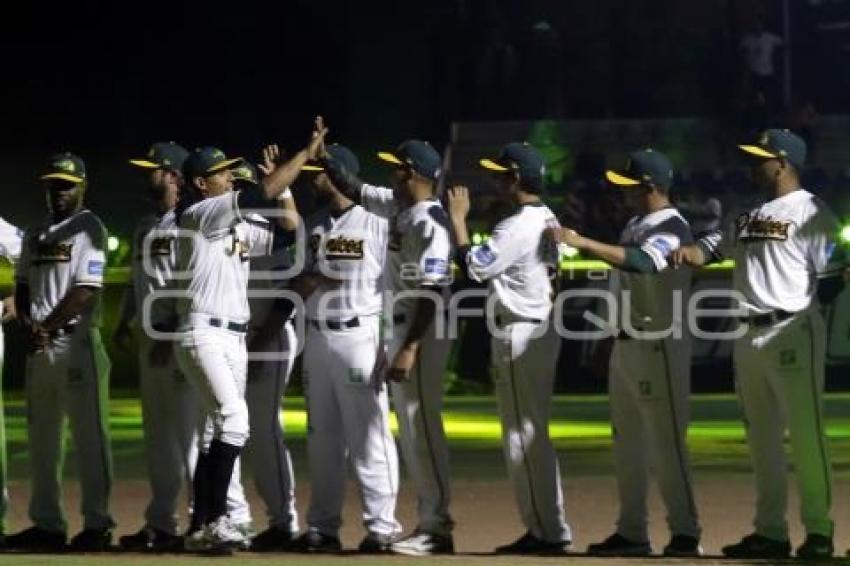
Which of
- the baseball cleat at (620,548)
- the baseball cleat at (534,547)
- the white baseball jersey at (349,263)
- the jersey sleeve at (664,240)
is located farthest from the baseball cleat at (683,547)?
the white baseball jersey at (349,263)

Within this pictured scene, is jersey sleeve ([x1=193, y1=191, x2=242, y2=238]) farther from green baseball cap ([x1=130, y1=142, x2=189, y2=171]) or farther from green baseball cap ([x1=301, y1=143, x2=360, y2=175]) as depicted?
green baseball cap ([x1=130, y1=142, x2=189, y2=171])

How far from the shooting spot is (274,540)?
9141mm

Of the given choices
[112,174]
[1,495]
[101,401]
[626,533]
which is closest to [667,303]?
[626,533]

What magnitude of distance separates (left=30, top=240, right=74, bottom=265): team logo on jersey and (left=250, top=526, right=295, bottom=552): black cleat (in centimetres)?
153

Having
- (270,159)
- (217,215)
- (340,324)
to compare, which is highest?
(270,159)

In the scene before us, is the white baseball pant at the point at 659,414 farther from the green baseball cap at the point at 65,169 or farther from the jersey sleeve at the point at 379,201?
the green baseball cap at the point at 65,169

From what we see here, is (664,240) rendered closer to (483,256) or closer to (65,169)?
(483,256)

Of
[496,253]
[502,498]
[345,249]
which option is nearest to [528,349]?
[496,253]

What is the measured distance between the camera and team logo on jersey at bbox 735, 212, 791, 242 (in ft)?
27.6

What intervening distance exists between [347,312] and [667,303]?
1.41 m

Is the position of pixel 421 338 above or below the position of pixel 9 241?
below

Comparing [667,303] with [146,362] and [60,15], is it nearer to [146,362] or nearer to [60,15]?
[146,362]

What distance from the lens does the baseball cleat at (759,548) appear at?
8.41 m

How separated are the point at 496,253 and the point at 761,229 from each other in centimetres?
113
